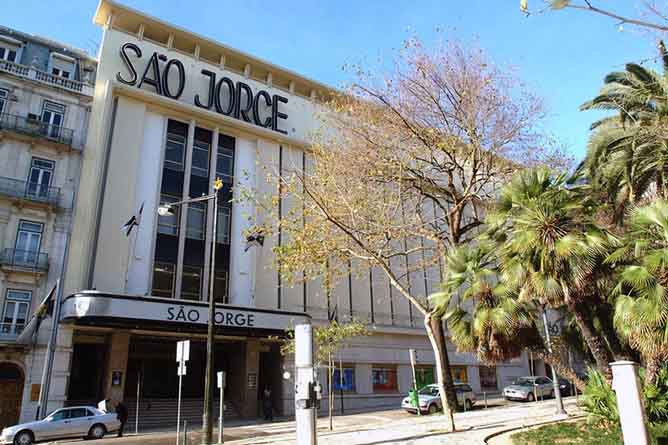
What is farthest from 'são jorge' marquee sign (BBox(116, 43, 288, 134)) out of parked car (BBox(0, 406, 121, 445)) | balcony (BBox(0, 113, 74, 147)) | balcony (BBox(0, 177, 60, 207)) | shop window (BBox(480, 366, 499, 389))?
shop window (BBox(480, 366, 499, 389))

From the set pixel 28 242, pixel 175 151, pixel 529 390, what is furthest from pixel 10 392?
pixel 529 390

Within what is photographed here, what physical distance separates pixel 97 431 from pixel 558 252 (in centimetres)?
1788

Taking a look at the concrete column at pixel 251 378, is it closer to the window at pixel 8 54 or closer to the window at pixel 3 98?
the window at pixel 3 98

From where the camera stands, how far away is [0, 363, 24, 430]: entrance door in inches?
838

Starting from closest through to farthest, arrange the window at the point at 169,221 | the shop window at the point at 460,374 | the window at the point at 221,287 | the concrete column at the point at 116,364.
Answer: the concrete column at the point at 116,364 → the window at the point at 169,221 → the window at the point at 221,287 → the shop window at the point at 460,374

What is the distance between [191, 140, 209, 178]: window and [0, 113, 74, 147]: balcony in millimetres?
6513

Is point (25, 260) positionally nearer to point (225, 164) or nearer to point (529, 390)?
point (225, 164)

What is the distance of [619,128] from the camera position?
19.4 m

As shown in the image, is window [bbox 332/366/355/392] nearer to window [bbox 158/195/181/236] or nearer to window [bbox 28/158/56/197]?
window [bbox 158/195/181/236]

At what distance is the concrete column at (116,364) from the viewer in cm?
2289

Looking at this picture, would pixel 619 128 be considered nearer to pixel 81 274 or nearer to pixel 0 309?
pixel 81 274

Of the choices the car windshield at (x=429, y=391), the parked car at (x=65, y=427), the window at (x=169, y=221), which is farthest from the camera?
the window at (x=169, y=221)

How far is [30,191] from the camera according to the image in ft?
77.9

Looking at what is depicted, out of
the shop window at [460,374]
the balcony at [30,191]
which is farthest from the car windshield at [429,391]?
the balcony at [30,191]
